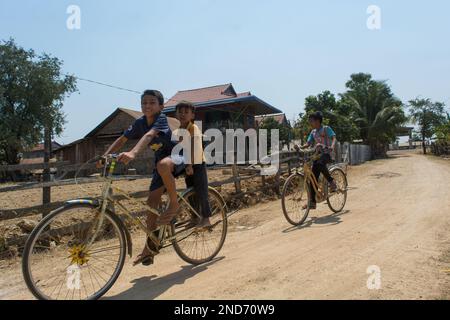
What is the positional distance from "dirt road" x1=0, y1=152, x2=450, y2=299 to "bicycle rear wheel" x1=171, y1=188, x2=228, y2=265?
141 millimetres

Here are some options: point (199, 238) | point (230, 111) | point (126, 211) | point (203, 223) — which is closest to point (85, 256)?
point (126, 211)

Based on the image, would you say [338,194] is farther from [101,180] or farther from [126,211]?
[101,180]

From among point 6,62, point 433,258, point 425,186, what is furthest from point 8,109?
point 433,258

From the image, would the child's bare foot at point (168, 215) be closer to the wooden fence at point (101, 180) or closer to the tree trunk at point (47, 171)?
the wooden fence at point (101, 180)

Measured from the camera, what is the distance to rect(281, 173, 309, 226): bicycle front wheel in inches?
251

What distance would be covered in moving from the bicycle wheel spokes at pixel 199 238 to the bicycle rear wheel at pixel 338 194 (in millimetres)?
3176

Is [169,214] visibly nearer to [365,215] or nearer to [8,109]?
[365,215]

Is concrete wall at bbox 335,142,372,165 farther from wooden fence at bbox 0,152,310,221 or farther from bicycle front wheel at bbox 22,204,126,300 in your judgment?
bicycle front wheel at bbox 22,204,126,300

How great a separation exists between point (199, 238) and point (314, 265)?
1447 millimetres

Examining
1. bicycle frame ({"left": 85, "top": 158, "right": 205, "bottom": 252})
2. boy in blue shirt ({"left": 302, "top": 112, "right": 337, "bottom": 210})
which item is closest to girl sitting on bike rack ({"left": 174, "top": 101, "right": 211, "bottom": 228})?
bicycle frame ({"left": 85, "top": 158, "right": 205, "bottom": 252})

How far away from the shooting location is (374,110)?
39250 mm

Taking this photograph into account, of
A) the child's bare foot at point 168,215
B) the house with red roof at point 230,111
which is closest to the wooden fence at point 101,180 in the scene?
the child's bare foot at point 168,215

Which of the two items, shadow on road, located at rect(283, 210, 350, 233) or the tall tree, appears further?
the tall tree

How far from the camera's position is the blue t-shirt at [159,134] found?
3.84 metres
